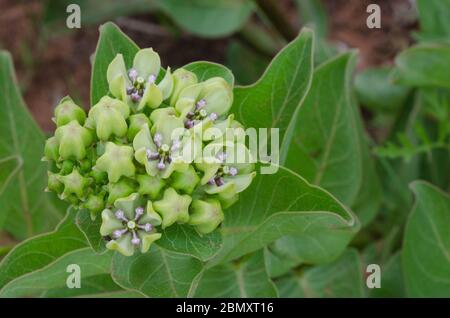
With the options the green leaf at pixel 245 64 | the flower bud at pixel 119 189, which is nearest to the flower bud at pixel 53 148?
the flower bud at pixel 119 189

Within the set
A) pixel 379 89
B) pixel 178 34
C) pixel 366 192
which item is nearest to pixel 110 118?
pixel 366 192

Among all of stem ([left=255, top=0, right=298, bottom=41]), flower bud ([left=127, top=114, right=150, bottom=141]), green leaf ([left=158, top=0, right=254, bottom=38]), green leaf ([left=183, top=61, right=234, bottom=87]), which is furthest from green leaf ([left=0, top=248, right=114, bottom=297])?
green leaf ([left=158, top=0, right=254, bottom=38])

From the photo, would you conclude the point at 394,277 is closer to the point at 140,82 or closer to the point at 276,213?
the point at 276,213

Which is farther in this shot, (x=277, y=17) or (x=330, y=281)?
(x=277, y=17)

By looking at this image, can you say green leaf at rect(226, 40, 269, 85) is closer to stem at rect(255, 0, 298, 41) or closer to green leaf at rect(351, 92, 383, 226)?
stem at rect(255, 0, 298, 41)
